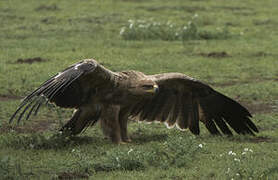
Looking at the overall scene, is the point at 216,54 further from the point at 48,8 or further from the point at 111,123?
the point at 111,123

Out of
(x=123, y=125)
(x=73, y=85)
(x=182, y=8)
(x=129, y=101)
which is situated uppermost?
(x=73, y=85)

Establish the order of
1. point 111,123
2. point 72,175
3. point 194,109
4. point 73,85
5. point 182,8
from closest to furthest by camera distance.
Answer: point 72,175 → point 73,85 → point 111,123 → point 194,109 → point 182,8

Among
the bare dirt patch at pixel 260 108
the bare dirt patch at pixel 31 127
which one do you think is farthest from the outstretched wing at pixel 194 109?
the bare dirt patch at pixel 260 108

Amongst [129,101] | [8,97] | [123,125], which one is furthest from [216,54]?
[129,101]

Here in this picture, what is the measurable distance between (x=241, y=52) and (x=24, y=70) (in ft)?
14.1

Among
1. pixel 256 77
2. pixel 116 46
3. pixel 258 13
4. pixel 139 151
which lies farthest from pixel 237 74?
pixel 258 13

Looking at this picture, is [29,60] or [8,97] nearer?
[8,97]

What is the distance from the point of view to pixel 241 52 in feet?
45.4

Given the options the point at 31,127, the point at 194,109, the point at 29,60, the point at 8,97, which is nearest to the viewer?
the point at 194,109

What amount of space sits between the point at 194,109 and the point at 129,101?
3.23 feet

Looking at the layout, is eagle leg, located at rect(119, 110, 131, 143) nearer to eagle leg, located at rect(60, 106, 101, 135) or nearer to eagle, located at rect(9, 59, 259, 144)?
eagle, located at rect(9, 59, 259, 144)

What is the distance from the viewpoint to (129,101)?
7.89 meters

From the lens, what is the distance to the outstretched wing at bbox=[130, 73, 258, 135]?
8.36 metres

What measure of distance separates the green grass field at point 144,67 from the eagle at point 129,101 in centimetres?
17
